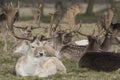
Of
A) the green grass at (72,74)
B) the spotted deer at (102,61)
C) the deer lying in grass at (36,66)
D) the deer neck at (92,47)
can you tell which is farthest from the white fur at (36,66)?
the deer neck at (92,47)

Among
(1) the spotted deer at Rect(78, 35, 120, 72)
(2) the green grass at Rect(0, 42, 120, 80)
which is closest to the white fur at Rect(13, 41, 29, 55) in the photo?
(2) the green grass at Rect(0, 42, 120, 80)

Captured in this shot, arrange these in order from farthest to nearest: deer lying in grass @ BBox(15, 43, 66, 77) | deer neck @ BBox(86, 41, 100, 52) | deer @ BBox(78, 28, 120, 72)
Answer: deer neck @ BBox(86, 41, 100, 52)
deer @ BBox(78, 28, 120, 72)
deer lying in grass @ BBox(15, 43, 66, 77)

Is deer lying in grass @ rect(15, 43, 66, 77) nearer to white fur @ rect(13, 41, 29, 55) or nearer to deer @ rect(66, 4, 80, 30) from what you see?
deer @ rect(66, 4, 80, 30)

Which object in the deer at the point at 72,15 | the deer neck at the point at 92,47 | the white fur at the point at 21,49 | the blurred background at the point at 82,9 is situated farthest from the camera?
the blurred background at the point at 82,9

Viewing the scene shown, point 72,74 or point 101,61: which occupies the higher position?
point 101,61

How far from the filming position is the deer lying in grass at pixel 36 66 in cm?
1040

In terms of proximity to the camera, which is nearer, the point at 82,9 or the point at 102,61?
the point at 102,61

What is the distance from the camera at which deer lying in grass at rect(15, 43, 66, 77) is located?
409 inches

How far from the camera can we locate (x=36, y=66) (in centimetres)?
1049

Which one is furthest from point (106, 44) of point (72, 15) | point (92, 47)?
point (72, 15)

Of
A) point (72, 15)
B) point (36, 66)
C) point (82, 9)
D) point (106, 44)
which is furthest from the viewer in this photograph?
point (82, 9)

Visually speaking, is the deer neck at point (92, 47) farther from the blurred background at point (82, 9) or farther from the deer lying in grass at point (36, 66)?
the blurred background at point (82, 9)

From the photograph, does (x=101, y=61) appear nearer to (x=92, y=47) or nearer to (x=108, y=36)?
(x=92, y=47)

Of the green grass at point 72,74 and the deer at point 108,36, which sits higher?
the deer at point 108,36
